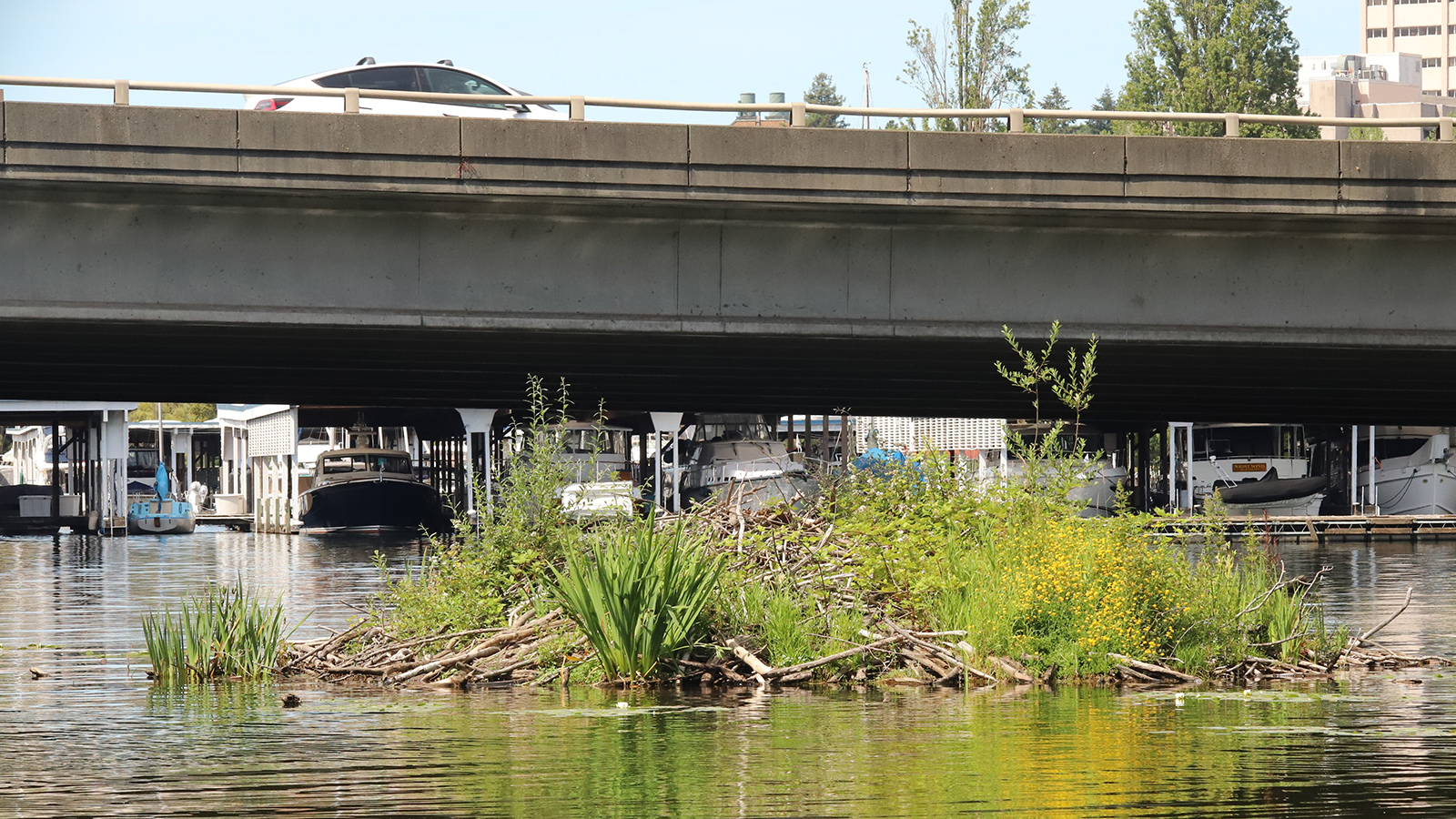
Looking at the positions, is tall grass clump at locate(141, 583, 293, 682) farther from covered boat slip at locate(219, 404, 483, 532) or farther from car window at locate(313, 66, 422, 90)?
covered boat slip at locate(219, 404, 483, 532)

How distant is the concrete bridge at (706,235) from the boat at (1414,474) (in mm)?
41113

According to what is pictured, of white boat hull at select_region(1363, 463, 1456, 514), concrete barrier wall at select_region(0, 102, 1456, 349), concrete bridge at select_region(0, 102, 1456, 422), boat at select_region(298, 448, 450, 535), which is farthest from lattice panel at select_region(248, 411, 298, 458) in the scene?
concrete barrier wall at select_region(0, 102, 1456, 349)

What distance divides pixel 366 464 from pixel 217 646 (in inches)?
2253

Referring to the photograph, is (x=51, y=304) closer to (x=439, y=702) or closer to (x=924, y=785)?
(x=439, y=702)

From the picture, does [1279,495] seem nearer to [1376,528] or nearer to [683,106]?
[1376,528]

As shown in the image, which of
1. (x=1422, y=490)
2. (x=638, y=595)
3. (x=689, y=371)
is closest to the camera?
(x=638, y=595)

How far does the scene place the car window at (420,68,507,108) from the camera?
26547mm

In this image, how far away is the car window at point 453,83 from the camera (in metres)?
26.5

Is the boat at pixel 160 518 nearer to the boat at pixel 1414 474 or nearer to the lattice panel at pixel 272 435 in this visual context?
the lattice panel at pixel 272 435

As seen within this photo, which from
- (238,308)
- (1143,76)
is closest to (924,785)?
(238,308)

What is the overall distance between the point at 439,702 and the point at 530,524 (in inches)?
113

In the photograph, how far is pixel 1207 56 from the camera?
89875 mm

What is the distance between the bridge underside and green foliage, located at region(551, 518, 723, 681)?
9337 mm

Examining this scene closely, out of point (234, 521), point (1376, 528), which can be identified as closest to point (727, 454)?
point (1376, 528)
